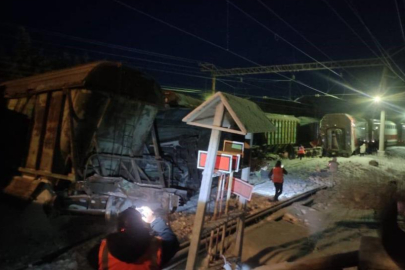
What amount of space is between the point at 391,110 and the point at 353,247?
36.6 meters

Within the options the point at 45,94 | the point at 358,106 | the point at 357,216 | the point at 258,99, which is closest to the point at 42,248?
the point at 45,94

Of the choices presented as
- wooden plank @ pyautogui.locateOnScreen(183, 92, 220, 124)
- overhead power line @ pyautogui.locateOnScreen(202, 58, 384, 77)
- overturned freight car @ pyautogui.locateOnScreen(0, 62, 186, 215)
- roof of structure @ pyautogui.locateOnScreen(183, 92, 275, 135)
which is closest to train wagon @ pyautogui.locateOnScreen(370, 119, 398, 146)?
overhead power line @ pyautogui.locateOnScreen(202, 58, 384, 77)

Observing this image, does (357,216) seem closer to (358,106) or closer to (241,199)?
(241,199)

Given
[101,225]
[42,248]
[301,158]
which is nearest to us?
[42,248]

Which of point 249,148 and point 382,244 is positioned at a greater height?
point 249,148

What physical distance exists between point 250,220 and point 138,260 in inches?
222

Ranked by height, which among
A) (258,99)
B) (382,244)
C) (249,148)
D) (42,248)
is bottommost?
(42,248)

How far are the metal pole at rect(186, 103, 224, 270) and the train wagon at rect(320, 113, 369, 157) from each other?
2005 centimetres

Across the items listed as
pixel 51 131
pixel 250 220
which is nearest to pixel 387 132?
pixel 250 220

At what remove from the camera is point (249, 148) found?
5.16m

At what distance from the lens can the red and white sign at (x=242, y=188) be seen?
4277 millimetres

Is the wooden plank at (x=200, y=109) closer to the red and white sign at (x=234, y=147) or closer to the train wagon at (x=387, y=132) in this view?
the red and white sign at (x=234, y=147)

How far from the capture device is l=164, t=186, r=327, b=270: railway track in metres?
4.88

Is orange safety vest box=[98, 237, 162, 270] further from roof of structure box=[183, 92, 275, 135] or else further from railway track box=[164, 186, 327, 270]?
railway track box=[164, 186, 327, 270]
